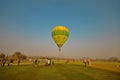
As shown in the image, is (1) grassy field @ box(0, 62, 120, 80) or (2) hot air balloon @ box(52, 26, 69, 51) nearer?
(1) grassy field @ box(0, 62, 120, 80)

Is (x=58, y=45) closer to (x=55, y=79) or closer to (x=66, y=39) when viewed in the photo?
(x=66, y=39)

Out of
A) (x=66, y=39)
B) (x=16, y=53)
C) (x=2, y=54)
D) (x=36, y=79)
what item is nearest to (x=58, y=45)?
(x=66, y=39)

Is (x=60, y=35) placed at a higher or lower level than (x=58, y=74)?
higher

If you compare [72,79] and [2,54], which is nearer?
[72,79]

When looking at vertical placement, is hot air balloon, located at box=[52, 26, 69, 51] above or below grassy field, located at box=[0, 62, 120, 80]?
above

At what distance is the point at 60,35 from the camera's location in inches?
2383

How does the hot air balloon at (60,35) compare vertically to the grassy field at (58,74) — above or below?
above

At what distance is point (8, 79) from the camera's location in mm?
19312

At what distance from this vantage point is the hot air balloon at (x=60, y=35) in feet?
199

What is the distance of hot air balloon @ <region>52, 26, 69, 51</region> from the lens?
60.6m

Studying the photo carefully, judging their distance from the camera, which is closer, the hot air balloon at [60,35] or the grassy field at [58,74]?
the grassy field at [58,74]

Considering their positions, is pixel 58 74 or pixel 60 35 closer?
pixel 58 74

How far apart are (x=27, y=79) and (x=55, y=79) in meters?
3.29

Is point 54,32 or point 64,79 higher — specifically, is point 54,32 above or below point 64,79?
above
